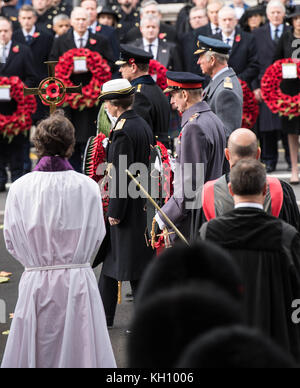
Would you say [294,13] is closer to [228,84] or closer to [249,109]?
[249,109]

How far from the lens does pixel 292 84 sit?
1148cm

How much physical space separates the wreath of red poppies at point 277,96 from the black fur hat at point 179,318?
960 centimetres

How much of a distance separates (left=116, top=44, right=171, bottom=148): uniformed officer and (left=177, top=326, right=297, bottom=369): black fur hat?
5.44 meters

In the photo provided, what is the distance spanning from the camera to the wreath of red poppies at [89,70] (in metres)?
11.3

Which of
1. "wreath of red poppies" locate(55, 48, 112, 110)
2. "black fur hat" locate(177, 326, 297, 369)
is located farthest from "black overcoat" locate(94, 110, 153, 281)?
"wreath of red poppies" locate(55, 48, 112, 110)

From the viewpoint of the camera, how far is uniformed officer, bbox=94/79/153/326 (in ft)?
20.8

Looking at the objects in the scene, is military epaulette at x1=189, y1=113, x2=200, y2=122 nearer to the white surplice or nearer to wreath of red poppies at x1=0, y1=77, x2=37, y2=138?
the white surplice

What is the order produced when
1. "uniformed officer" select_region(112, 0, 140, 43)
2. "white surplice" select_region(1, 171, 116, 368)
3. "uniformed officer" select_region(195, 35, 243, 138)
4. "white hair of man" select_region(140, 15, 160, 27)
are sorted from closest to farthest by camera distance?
"white surplice" select_region(1, 171, 116, 368) < "uniformed officer" select_region(195, 35, 243, 138) < "white hair of man" select_region(140, 15, 160, 27) < "uniformed officer" select_region(112, 0, 140, 43)

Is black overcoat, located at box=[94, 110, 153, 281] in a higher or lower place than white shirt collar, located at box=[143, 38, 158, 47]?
lower

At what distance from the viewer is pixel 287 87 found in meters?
11.5
